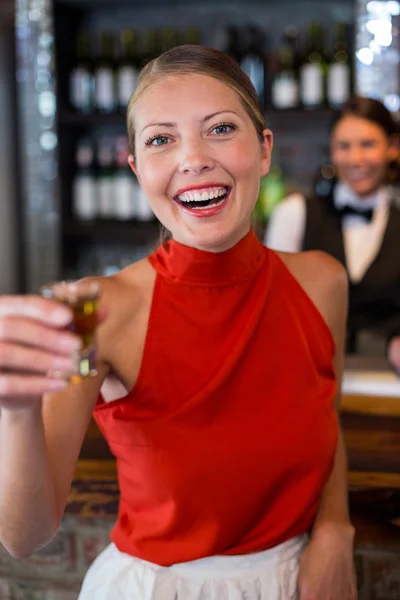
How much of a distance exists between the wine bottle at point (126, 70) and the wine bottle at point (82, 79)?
0.52 feet

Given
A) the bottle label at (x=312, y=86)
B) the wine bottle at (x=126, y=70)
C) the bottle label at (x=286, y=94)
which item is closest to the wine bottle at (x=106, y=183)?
the wine bottle at (x=126, y=70)

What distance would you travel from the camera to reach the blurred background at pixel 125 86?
313 cm

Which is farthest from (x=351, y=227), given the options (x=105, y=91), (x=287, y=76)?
(x=105, y=91)

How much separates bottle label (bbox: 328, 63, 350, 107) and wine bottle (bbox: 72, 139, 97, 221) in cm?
122

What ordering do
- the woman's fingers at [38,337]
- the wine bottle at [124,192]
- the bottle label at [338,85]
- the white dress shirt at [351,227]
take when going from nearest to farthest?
the woman's fingers at [38,337] < the white dress shirt at [351,227] < the bottle label at [338,85] < the wine bottle at [124,192]

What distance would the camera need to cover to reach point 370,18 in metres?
3.04

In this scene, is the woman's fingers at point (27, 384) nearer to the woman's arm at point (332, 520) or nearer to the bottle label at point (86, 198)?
the woman's arm at point (332, 520)

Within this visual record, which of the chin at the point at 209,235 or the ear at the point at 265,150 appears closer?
the chin at the point at 209,235

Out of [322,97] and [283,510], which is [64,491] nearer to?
[283,510]

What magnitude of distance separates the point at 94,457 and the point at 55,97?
7.87 feet

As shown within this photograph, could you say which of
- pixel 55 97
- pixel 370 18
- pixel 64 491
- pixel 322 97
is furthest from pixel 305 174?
pixel 64 491

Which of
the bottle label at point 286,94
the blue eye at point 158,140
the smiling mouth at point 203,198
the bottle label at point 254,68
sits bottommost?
the smiling mouth at point 203,198

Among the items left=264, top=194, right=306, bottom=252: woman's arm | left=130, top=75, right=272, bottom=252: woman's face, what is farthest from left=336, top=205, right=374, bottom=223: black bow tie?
left=130, top=75, right=272, bottom=252: woman's face

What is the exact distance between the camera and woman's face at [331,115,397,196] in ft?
8.05
